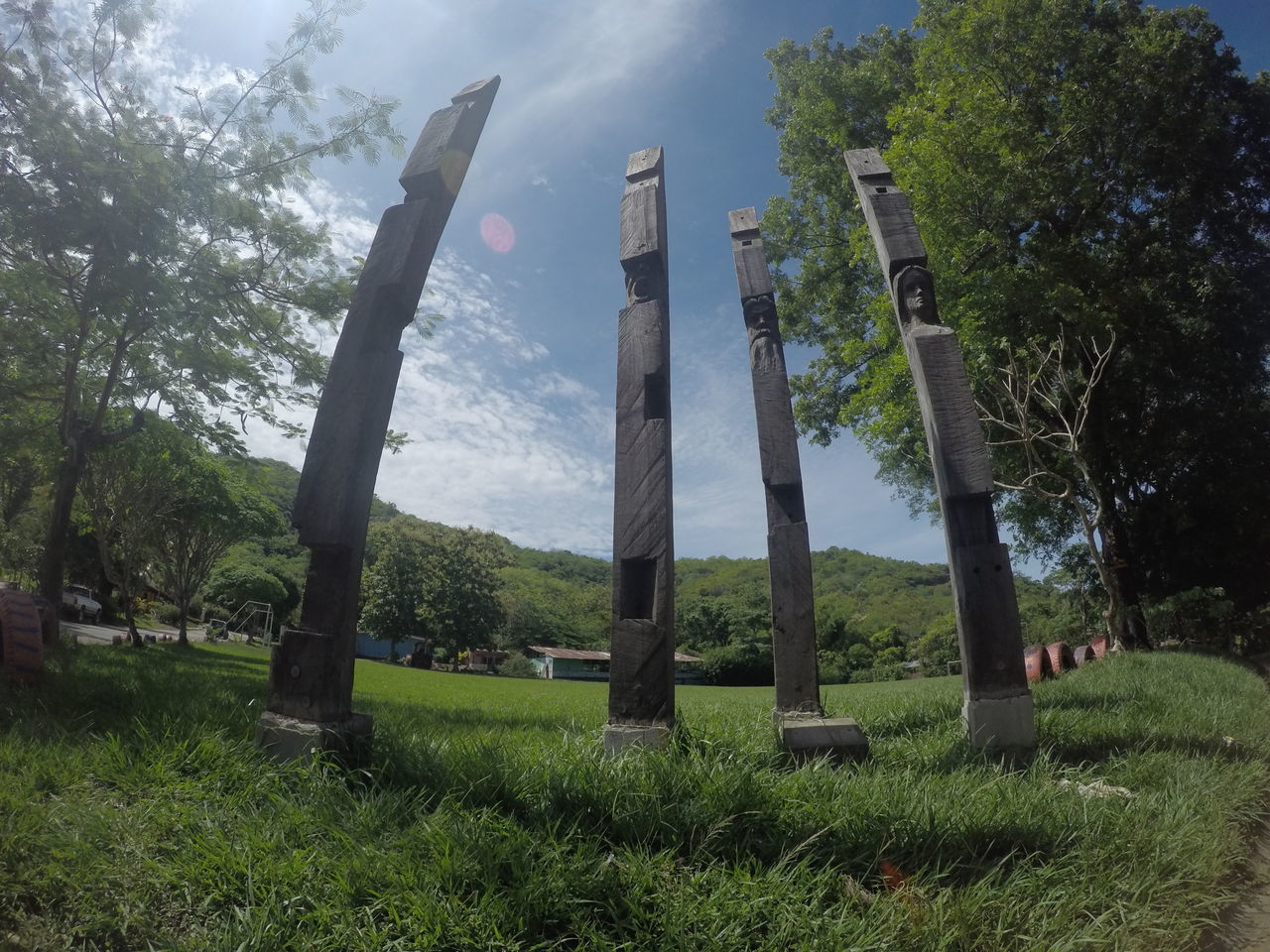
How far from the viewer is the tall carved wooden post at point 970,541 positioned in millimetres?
3959

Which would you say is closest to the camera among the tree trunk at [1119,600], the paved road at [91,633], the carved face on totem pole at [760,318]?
the carved face on totem pole at [760,318]

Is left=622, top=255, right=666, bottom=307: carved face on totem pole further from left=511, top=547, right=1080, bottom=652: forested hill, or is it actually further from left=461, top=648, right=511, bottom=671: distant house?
left=461, top=648, right=511, bottom=671: distant house

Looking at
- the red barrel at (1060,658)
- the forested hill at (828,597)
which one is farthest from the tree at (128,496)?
the forested hill at (828,597)

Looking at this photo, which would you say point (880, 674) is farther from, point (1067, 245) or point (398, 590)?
point (1067, 245)

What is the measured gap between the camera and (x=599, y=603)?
77188 mm

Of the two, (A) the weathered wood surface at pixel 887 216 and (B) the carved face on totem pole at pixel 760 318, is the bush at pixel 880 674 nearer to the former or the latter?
(B) the carved face on totem pole at pixel 760 318

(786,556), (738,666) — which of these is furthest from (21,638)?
(738,666)

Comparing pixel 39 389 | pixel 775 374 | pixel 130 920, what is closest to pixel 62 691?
pixel 130 920

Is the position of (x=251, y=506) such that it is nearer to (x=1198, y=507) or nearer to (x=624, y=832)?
(x=624, y=832)

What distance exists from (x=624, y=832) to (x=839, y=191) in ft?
56.4

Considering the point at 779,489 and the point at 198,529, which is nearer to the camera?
the point at 779,489

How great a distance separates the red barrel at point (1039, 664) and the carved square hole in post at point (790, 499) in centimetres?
653

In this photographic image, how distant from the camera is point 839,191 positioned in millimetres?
16719

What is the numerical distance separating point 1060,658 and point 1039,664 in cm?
169
